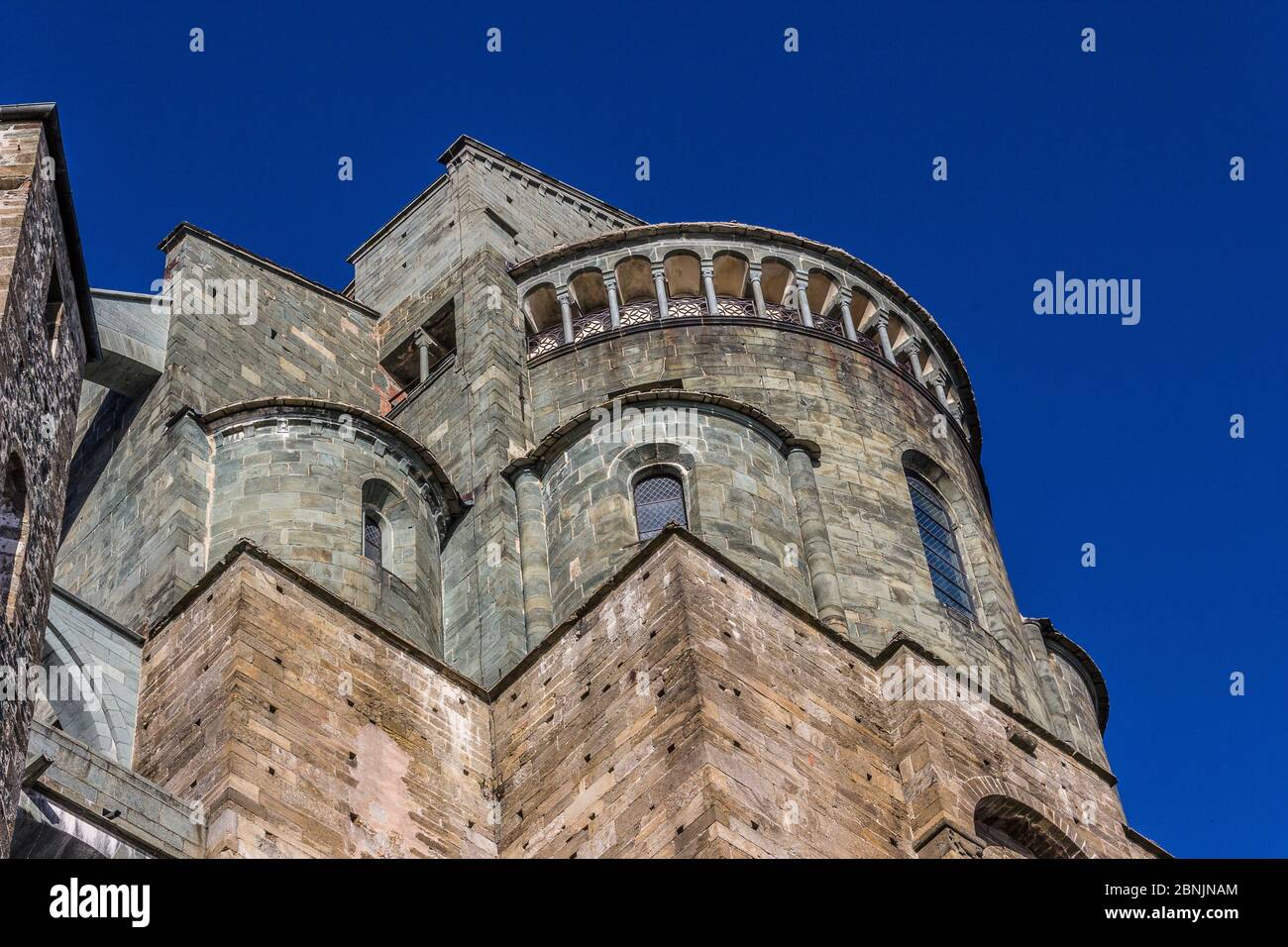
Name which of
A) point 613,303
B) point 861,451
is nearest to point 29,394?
point 861,451

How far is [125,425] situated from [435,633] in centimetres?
550

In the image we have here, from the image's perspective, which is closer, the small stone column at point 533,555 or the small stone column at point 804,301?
the small stone column at point 533,555

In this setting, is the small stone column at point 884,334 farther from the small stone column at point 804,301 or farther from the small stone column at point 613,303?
the small stone column at point 613,303

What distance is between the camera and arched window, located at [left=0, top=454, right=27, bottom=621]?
66.3 ft

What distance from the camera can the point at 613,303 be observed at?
35875 millimetres

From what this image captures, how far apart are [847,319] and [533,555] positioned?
791 centimetres

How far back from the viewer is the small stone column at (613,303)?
3556 centimetres

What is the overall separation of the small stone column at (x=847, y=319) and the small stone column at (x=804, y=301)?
0.49 m

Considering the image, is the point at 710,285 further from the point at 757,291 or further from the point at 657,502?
the point at 657,502

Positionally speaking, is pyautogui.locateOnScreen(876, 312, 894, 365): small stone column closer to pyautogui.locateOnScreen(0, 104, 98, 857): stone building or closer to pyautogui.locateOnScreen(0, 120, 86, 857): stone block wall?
pyautogui.locateOnScreen(0, 104, 98, 857): stone building

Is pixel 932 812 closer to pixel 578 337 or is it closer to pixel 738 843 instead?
pixel 738 843

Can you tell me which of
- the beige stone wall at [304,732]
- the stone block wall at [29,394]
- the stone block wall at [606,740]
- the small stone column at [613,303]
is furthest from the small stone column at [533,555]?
the stone block wall at [29,394]
